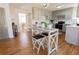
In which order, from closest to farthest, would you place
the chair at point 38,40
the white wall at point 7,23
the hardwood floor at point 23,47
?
the white wall at point 7,23 < the hardwood floor at point 23,47 < the chair at point 38,40

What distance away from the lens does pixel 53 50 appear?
1937 mm

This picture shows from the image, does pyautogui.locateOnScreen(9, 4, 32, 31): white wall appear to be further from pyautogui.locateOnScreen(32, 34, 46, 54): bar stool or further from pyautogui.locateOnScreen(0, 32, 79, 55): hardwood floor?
pyautogui.locateOnScreen(32, 34, 46, 54): bar stool

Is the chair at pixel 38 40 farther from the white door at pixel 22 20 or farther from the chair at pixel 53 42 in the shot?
the white door at pixel 22 20

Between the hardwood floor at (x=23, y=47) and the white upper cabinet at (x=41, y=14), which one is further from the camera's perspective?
the hardwood floor at (x=23, y=47)

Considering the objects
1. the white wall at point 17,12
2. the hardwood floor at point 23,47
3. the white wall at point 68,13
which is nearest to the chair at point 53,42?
the hardwood floor at point 23,47

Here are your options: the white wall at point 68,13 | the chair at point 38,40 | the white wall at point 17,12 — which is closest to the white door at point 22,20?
the white wall at point 17,12

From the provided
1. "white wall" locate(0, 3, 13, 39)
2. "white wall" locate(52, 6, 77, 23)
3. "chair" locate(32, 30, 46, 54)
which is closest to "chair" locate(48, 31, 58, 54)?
"chair" locate(32, 30, 46, 54)

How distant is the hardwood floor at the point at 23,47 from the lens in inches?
72.4

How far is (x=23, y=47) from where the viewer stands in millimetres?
1923

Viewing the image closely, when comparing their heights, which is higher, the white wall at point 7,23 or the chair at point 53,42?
the white wall at point 7,23

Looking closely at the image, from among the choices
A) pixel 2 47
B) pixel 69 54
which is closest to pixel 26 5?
pixel 2 47

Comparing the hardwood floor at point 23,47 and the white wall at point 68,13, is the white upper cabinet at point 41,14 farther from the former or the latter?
the hardwood floor at point 23,47

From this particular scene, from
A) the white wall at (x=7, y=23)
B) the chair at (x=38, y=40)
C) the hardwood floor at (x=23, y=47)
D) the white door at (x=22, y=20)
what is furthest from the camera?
the chair at (x=38, y=40)
